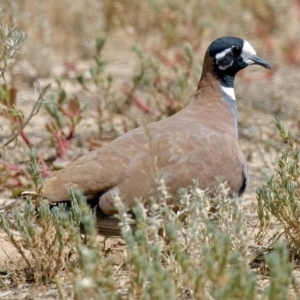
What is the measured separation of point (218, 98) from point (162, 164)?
918mm

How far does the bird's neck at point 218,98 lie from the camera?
16.5 ft

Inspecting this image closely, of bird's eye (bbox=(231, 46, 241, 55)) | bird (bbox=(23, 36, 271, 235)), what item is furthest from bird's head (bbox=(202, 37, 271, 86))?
bird (bbox=(23, 36, 271, 235))

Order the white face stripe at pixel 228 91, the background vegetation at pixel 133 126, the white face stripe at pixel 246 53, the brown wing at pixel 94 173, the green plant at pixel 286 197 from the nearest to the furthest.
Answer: the background vegetation at pixel 133 126
the green plant at pixel 286 197
the brown wing at pixel 94 173
the white face stripe at pixel 228 91
the white face stripe at pixel 246 53

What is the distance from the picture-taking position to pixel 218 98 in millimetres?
5113

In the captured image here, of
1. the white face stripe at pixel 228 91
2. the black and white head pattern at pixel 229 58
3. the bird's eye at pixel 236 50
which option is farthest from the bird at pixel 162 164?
the bird's eye at pixel 236 50

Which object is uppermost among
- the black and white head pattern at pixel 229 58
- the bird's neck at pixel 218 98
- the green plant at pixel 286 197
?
the black and white head pattern at pixel 229 58

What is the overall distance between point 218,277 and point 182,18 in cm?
535

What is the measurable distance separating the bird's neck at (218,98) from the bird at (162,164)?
10 mm

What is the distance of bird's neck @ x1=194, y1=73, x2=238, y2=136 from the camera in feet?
16.5

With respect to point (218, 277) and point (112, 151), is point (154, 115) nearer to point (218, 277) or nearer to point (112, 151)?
point (112, 151)

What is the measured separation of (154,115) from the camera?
655 cm

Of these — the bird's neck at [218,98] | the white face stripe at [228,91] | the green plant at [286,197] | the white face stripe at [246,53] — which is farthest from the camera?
the white face stripe at [246,53]

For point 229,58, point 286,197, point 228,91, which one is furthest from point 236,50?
point 286,197

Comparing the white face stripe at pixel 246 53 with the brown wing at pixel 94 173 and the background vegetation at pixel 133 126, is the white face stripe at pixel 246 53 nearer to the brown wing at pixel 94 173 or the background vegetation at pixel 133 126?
the background vegetation at pixel 133 126
